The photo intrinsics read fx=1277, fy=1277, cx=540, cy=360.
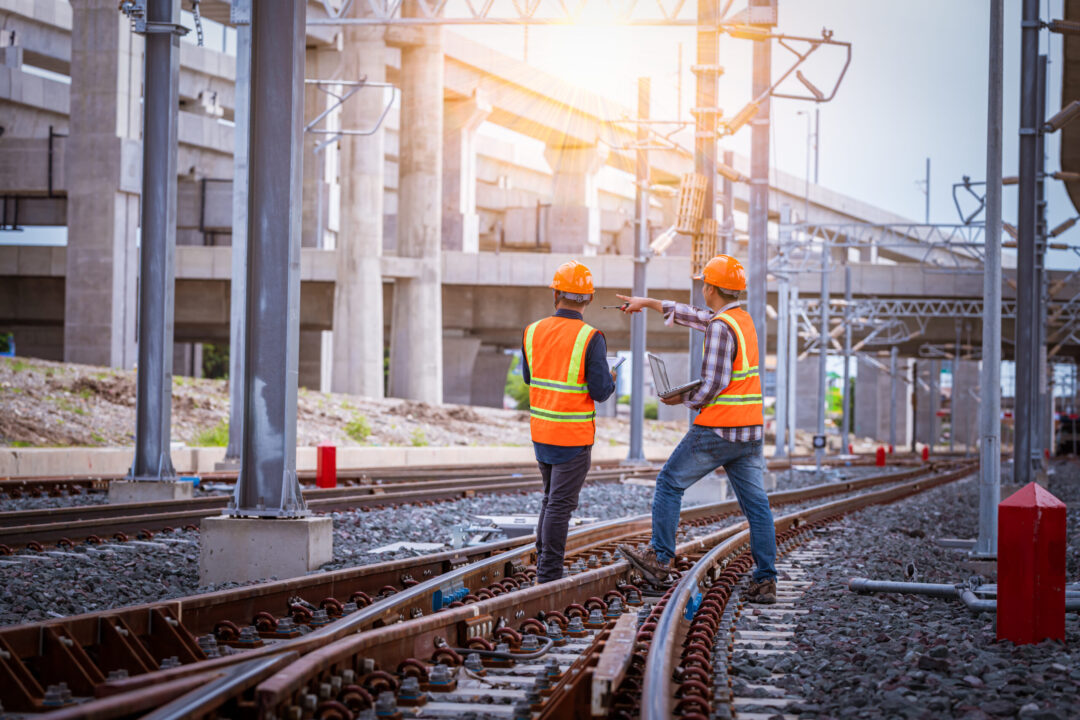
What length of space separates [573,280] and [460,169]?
47556 mm

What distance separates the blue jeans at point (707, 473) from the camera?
797 cm

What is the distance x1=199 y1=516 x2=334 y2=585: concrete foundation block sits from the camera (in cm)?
880

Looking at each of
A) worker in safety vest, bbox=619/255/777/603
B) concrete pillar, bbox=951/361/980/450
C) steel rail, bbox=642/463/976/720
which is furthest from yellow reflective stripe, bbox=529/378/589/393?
concrete pillar, bbox=951/361/980/450

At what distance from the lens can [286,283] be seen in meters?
9.28

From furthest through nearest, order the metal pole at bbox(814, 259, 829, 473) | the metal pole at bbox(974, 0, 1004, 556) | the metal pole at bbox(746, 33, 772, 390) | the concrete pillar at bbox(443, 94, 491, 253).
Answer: the concrete pillar at bbox(443, 94, 491, 253), the metal pole at bbox(814, 259, 829, 473), the metal pole at bbox(746, 33, 772, 390), the metal pole at bbox(974, 0, 1004, 556)

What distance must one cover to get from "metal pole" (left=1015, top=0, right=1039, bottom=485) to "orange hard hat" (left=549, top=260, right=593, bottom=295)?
44.4ft

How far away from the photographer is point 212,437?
28.1m

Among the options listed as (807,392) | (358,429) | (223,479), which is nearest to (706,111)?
(223,479)

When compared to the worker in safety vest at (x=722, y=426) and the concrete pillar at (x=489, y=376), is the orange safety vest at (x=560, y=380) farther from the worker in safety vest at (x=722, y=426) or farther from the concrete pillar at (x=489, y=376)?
the concrete pillar at (x=489, y=376)

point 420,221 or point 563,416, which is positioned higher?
point 420,221

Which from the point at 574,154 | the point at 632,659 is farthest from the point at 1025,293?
the point at 574,154

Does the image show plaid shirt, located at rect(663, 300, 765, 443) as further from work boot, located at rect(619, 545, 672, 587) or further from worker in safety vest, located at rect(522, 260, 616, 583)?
work boot, located at rect(619, 545, 672, 587)

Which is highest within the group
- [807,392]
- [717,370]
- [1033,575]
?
[717,370]

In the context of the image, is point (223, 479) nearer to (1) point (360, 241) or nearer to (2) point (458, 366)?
(1) point (360, 241)
